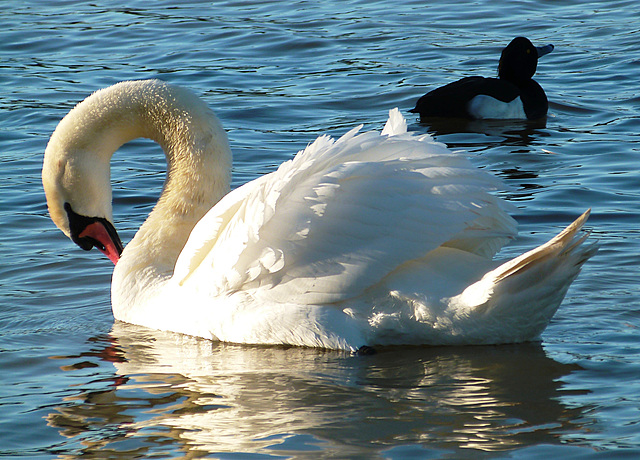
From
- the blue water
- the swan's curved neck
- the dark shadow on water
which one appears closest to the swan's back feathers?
the blue water

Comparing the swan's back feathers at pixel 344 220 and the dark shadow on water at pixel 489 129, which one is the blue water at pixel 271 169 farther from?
the swan's back feathers at pixel 344 220

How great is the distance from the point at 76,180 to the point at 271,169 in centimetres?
318

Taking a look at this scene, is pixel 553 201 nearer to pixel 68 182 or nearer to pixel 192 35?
pixel 68 182

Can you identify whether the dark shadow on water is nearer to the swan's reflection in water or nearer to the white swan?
the white swan

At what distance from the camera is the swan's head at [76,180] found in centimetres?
581

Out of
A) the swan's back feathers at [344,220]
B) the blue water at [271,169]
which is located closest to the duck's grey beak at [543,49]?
the blue water at [271,169]

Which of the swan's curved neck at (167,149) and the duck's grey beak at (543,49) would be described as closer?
the swan's curved neck at (167,149)

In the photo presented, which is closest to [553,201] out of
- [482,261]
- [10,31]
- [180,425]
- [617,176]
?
[617,176]

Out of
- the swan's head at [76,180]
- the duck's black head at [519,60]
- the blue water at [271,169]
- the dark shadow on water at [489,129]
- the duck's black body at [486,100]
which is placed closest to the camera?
the blue water at [271,169]

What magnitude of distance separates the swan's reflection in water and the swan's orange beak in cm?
77

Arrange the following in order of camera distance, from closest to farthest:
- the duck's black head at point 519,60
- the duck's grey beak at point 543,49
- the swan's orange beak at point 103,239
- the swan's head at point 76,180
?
the swan's head at point 76,180 < the swan's orange beak at point 103,239 < the duck's black head at point 519,60 < the duck's grey beak at point 543,49

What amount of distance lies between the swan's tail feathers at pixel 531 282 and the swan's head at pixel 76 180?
2.22 metres

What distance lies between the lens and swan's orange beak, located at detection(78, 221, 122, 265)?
5977 millimetres

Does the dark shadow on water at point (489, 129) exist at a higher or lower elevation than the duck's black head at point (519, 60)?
lower
